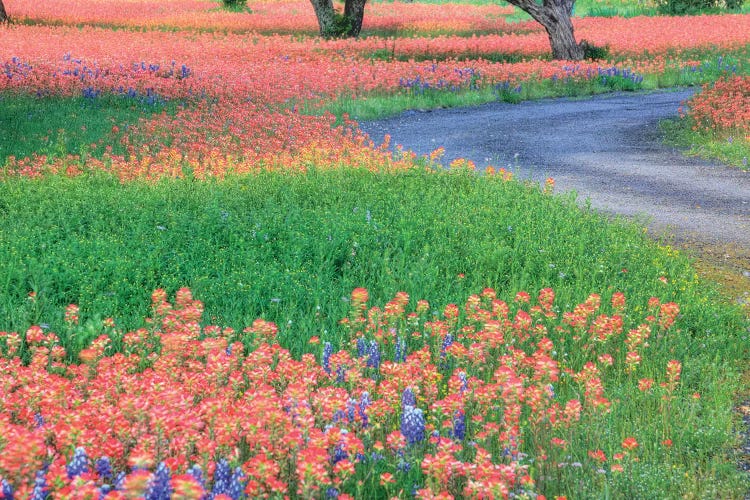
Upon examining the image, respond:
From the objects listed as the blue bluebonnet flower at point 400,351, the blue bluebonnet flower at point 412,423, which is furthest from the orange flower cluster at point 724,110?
the blue bluebonnet flower at point 412,423

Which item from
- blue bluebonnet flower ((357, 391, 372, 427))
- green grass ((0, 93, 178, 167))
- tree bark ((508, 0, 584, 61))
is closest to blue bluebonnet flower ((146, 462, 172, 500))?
blue bluebonnet flower ((357, 391, 372, 427))

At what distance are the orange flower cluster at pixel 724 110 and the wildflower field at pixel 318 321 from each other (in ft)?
0.22

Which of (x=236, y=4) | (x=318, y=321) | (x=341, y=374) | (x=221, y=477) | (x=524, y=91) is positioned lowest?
(x=318, y=321)

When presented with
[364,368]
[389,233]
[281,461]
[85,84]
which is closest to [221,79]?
[85,84]

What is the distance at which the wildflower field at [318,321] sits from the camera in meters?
3.08

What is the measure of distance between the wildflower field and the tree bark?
9306mm

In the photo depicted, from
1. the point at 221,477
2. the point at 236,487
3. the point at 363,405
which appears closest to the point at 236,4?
the point at 363,405

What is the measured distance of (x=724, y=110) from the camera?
1430 centimetres

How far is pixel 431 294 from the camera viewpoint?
605cm

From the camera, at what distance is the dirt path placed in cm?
848

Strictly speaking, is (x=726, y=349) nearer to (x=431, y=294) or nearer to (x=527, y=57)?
(x=431, y=294)

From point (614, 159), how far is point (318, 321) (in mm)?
8519

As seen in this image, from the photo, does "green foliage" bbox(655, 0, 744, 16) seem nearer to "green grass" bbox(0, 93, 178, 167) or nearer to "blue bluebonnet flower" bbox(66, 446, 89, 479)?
"green grass" bbox(0, 93, 178, 167)

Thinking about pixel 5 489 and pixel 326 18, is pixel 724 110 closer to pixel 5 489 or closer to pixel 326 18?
pixel 5 489
